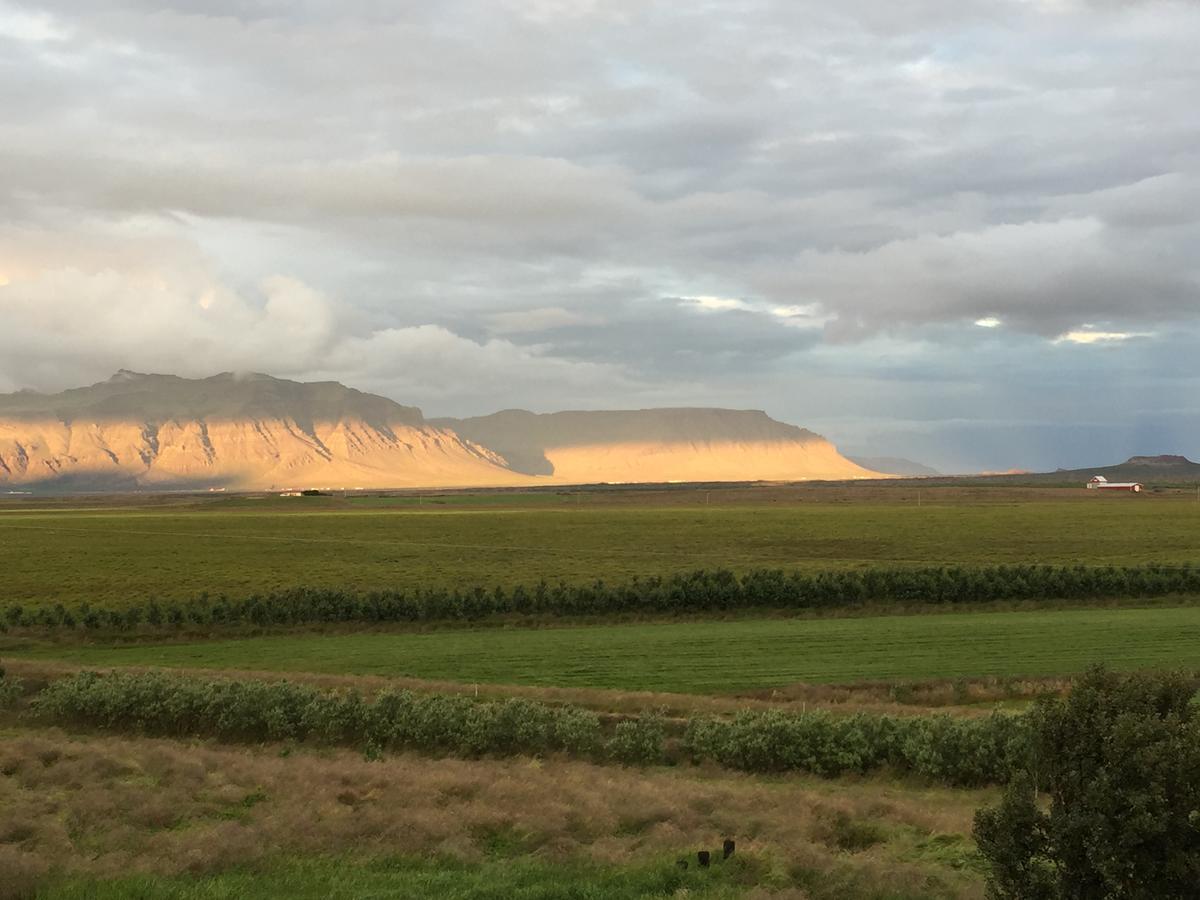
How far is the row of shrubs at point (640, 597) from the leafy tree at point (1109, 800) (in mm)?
42127

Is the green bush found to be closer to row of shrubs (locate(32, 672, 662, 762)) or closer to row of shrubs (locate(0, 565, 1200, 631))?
row of shrubs (locate(32, 672, 662, 762))

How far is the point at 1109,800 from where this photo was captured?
805cm

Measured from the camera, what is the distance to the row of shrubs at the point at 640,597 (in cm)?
4856

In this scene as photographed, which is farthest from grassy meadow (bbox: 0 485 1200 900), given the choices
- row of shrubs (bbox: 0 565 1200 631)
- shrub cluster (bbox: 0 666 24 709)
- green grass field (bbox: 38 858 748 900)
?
row of shrubs (bbox: 0 565 1200 631)

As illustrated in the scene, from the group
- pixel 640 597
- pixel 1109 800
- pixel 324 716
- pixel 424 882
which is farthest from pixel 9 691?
pixel 1109 800

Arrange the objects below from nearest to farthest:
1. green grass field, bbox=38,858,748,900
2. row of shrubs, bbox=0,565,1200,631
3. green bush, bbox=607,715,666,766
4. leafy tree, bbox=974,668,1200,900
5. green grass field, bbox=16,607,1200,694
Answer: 1. leafy tree, bbox=974,668,1200,900
2. green grass field, bbox=38,858,748,900
3. green bush, bbox=607,715,666,766
4. green grass field, bbox=16,607,1200,694
5. row of shrubs, bbox=0,565,1200,631

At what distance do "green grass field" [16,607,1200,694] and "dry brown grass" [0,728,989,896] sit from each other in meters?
14.6

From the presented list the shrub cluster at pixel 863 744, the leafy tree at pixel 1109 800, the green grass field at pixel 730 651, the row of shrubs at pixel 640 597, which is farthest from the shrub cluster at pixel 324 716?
the row of shrubs at pixel 640 597

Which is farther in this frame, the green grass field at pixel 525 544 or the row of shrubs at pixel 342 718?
the green grass field at pixel 525 544

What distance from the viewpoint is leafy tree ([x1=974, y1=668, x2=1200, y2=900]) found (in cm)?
796

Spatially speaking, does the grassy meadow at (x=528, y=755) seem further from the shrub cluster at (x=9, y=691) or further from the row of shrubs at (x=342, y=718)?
the row of shrubs at (x=342, y=718)

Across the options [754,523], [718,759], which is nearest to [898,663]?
[718,759]

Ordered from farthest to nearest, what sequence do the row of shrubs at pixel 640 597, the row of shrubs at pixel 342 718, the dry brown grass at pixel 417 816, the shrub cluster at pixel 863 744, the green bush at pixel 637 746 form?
1. the row of shrubs at pixel 640 597
2. the row of shrubs at pixel 342 718
3. the green bush at pixel 637 746
4. the shrub cluster at pixel 863 744
5. the dry brown grass at pixel 417 816

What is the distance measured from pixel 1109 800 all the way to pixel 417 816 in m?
8.77
